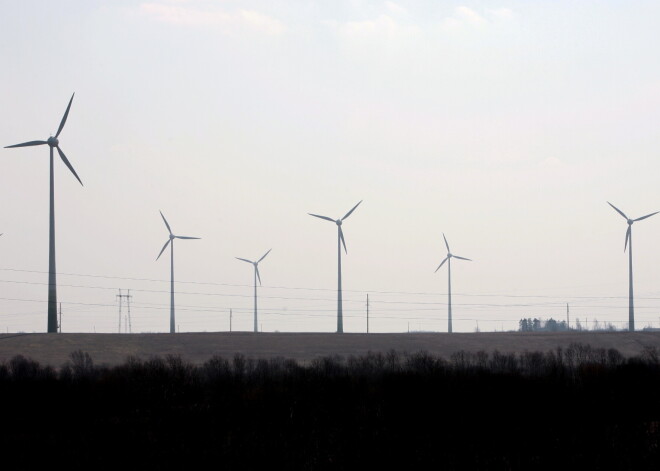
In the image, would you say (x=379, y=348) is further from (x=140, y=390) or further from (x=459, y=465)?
(x=459, y=465)

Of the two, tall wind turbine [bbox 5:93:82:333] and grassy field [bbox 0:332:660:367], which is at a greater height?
tall wind turbine [bbox 5:93:82:333]

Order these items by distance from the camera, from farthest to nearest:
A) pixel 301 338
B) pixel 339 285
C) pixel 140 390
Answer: pixel 339 285 → pixel 301 338 → pixel 140 390

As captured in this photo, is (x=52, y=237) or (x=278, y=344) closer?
(x=52, y=237)

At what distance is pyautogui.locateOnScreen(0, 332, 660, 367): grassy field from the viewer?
94.4 m

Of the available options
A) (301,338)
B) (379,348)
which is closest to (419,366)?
(379,348)

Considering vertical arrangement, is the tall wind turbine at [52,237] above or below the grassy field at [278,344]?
above

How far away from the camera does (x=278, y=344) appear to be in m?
107

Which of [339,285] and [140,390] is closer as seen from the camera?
[140,390]

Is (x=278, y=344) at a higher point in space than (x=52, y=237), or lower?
lower

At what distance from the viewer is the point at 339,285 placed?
411ft

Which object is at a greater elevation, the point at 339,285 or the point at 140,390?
the point at 339,285

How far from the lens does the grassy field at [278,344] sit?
94375 millimetres

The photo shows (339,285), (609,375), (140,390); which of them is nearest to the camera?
(140,390)

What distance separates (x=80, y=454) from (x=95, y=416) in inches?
525
